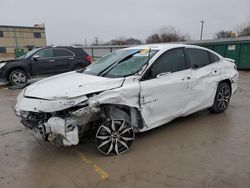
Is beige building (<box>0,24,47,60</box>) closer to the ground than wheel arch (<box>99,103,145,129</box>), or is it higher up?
higher up

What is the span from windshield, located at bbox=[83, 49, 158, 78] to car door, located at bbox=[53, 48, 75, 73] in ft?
20.2

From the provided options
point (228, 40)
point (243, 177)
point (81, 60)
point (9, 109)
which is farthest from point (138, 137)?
point (228, 40)

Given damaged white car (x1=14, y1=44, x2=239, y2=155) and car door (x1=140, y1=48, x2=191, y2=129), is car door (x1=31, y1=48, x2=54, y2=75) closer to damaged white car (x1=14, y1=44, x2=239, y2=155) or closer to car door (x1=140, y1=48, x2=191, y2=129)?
damaged white car (x1=14, y1=44, x2=239, y2=155)

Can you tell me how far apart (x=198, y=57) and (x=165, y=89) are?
1399 millimetres

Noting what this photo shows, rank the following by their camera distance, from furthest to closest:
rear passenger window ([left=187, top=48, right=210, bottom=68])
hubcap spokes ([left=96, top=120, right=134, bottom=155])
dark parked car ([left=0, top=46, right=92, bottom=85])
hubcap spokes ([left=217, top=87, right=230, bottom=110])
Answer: dark parked car ([left=0, top=46, right=92, bottom=85]), hubcap spokes ([left=217, top=87, right=230, bottom=110]), rear passenger window ([left=187, top=48, right=210, bottom=68]), hubcap spokes ([left=96, top=120, right=134, bottom=155])

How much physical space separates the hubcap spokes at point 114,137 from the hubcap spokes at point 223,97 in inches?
104

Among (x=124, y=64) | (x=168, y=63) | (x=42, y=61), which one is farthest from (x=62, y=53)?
(x=168, y=63)

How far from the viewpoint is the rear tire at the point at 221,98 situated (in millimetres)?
5215

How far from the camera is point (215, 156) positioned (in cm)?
345

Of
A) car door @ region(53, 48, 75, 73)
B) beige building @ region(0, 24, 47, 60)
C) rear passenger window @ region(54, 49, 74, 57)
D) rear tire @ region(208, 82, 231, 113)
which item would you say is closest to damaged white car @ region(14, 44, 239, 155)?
rear tire @ region(208, 82, 231, 113)

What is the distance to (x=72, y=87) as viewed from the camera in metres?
3.35

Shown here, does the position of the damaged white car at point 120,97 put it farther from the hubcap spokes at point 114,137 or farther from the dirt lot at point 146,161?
the dirt lot at point 146,161

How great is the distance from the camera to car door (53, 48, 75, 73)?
10.2 metres

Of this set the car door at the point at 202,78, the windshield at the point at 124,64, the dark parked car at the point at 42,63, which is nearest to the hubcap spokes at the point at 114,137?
the windshield at the point at 124,64
